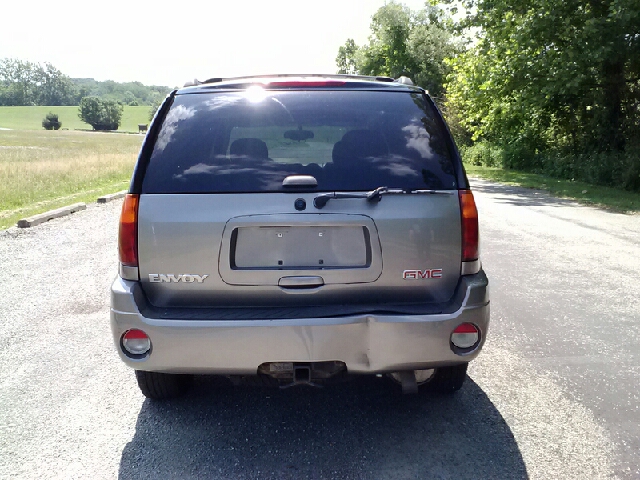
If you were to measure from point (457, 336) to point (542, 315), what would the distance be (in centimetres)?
289

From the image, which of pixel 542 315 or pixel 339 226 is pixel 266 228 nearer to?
pixel 339 226

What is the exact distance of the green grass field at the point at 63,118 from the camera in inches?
4611

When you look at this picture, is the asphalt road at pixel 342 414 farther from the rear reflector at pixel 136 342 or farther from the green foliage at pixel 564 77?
the green foliage at pixel 564 77

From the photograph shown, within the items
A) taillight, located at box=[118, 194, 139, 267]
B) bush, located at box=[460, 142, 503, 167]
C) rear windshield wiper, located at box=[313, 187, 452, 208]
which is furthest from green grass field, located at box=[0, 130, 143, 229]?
bush, located at box=[460, 142, 503, 167]

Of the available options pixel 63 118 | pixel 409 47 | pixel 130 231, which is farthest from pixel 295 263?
pixel 63 118

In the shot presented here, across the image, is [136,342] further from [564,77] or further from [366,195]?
[564,77]

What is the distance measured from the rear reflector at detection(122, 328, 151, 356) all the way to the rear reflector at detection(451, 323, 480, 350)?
1538 mm

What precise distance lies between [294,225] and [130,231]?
2.74ft

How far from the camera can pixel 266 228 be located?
3025mm

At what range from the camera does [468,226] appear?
314cm

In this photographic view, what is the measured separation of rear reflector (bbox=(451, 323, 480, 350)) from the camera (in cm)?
306

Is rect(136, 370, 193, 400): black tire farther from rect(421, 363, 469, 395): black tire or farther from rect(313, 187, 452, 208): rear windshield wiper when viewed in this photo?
rect(421, 363, 469, 395): black tire

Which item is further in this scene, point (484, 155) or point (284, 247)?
point (484, 155)

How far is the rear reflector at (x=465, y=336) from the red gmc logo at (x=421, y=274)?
0.28 m
